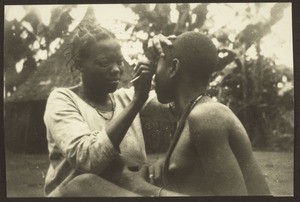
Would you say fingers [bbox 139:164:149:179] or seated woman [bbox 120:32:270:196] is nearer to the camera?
seated woman [bbox 120:32:270:196]

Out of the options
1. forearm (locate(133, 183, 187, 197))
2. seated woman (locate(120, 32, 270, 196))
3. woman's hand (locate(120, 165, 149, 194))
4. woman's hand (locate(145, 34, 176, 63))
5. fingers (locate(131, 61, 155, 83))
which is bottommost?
forearm (locate(133, 183, 187, 197))

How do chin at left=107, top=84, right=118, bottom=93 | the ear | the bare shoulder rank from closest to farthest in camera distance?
1. the bare shoulder
2. the ear
3. chin at left=107, top=84, right=118, bottom=93

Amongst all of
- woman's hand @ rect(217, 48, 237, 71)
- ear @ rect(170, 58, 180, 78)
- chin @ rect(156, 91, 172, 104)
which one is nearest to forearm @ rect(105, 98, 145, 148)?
chin @ rect(156, 91, 172, 104)

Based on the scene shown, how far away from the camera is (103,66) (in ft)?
8.96

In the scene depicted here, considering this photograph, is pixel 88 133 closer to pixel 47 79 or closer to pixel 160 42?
pixel 47 79

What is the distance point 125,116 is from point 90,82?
0.33 meters

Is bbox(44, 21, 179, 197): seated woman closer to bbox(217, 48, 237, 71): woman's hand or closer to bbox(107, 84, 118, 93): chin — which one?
bbox(107, 84, 118, 93): chin

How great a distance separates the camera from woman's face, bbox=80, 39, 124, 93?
2729 millimetres

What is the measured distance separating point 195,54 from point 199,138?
475 mm

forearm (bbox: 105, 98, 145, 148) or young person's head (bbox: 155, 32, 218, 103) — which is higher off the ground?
young person's head (bbox: 155, 32, 218, 103)

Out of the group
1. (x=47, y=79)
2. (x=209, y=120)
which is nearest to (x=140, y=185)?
(x=209, y=120)

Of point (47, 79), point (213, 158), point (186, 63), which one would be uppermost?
point (186, 63)

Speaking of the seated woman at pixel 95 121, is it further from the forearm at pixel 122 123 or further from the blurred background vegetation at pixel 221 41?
the blurred background vegetation at pixel 221 41

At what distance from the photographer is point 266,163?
2.81 m
